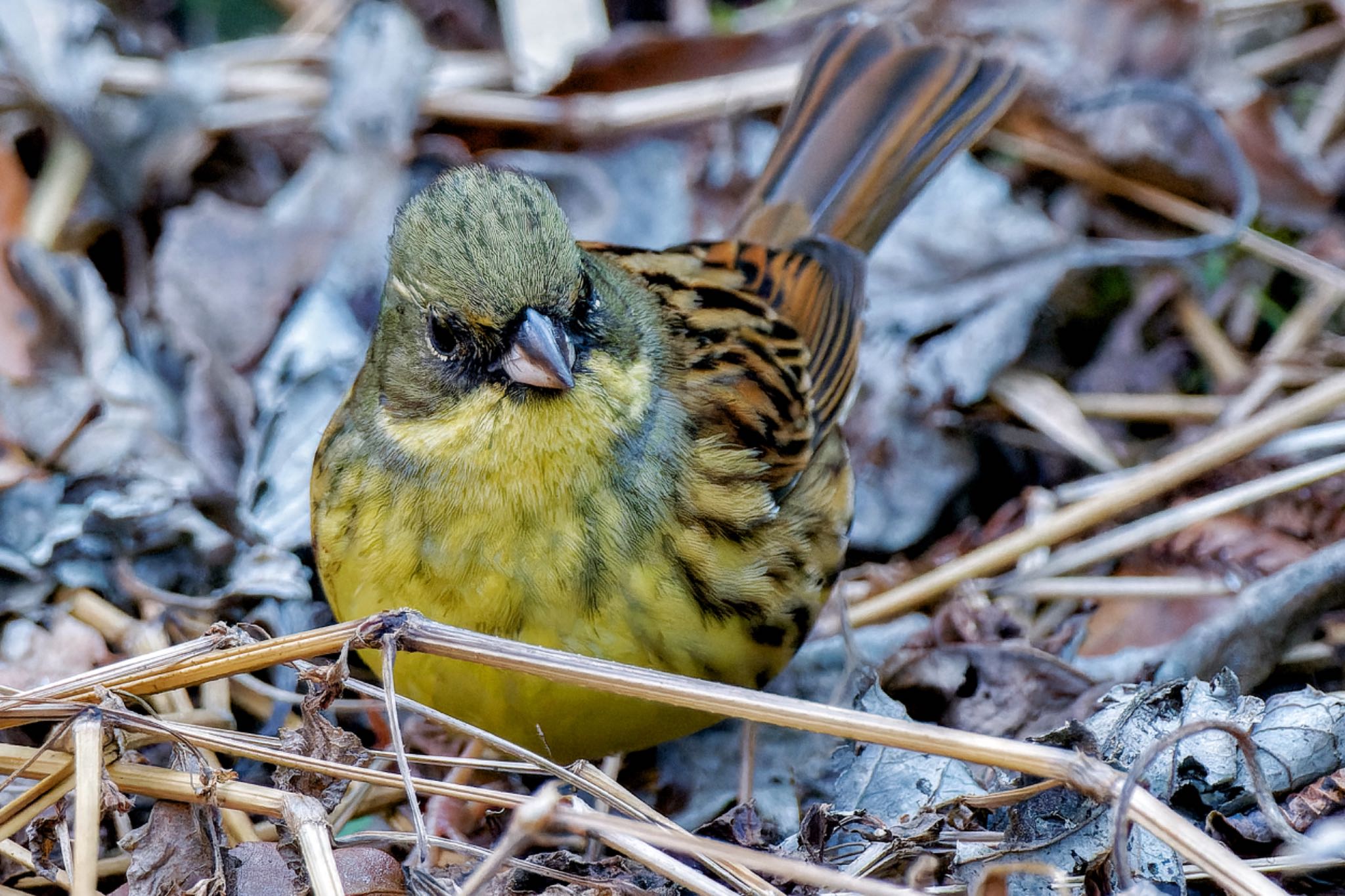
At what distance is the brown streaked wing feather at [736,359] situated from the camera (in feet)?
9.70

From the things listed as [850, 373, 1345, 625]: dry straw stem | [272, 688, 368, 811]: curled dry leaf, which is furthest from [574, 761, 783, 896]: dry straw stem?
[850, 373, 1345, 625]: dry straw stem

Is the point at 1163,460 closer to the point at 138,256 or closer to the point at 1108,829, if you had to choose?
the point at 1108,829

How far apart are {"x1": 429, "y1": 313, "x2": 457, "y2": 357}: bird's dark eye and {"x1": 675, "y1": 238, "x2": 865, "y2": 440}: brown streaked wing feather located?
1058 mm

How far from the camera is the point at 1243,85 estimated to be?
14.2ft

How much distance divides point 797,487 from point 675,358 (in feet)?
1.24

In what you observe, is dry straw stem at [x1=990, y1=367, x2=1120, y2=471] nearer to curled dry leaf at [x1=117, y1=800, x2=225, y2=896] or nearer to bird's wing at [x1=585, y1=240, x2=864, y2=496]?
bird's wing at [x1=585, y1=240, x2=864, y2=496]

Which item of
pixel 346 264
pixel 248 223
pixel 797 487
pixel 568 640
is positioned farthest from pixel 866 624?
pixel 248 223

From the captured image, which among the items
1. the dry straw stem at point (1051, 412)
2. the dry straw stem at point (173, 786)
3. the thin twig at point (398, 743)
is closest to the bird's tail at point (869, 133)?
the dry straw stem at point (1051, 412)

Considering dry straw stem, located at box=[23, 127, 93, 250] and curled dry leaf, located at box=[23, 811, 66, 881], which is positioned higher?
dry straw stem, located at box=[23, 127, 93, 250]

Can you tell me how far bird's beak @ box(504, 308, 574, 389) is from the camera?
240 centimetres

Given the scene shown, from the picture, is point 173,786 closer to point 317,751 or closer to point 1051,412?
point 317,751

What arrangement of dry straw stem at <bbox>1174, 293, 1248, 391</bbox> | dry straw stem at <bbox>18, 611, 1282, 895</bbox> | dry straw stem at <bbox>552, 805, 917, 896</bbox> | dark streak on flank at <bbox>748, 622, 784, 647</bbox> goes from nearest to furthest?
dry straw stem at <bbox>552, 805, 917, 896</bbox> → dry straw stem at <bbox>18, 611, 1282, 895</bbox> → dark streak on flank at <bbox>748, 622, 784, 647</bbox> → dry straw stem at <bbox>1174, 293, 1248, 391</bbox>

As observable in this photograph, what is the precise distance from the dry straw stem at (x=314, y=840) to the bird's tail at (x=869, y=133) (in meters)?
2.07

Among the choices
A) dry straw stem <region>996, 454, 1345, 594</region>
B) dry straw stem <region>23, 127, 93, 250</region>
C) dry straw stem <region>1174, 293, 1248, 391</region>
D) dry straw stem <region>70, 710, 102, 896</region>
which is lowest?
dry straw stem <region>996, 454, 1345, 594</region>
